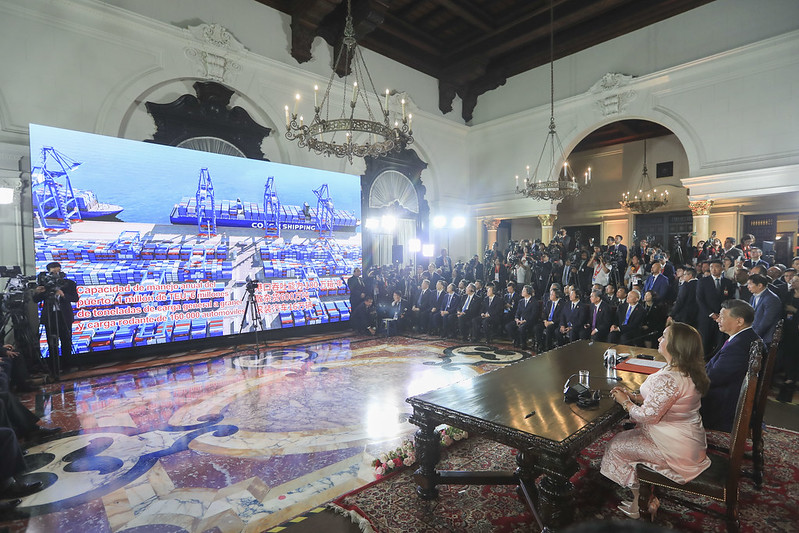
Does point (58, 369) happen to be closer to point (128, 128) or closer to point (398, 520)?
point (128, 128)

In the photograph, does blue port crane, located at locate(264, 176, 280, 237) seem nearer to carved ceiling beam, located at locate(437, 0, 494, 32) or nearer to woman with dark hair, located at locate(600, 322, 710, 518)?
carved ceiling beam, located at locate(437, 0, 494, 32)

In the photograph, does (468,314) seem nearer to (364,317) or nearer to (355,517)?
(364,317)

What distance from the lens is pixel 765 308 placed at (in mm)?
4285

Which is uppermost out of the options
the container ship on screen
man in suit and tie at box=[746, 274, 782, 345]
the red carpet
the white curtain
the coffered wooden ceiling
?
the coffered wooden ceiling

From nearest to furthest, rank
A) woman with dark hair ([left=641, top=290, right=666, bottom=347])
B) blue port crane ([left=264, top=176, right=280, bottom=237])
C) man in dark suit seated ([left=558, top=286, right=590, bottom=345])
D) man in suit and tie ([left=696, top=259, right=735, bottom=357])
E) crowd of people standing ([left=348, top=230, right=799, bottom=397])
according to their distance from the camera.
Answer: crowd of people standing ([left=348, top=230, right=799, bottom=397]) → man in suit and tie ([left=696, top=259, right=735, bottom=357]) → woman with dark hair ([left=641, top=290, right=666, bottom=347]) → man in dark suit seated ([left=558, top=286, right=590, bottom=345]) → blue port crane ([left=264, top=176, right=280, bottom=237])

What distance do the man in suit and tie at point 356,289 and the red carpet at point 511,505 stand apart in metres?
5.92

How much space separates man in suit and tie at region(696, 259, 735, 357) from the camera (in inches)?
227

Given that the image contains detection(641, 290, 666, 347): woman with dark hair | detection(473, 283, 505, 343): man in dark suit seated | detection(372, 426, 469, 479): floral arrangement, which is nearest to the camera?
Answer: detection(372, 426, 469, 479): floral arrangement

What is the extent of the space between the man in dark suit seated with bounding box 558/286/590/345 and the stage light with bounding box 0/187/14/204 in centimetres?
838

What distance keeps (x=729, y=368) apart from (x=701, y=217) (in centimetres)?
777

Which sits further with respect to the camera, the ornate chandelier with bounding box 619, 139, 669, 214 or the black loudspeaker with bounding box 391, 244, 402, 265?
the ornate chandelier with bounding box 619, 139, 669, 214

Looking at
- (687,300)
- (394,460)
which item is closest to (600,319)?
(687,300)

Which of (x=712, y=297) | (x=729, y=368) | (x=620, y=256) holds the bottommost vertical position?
(x=729, y=368)

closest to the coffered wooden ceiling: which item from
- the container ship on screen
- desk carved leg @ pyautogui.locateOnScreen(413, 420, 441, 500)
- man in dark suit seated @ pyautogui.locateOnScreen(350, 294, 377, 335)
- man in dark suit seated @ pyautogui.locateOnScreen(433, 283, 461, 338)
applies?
the container ship on screen
